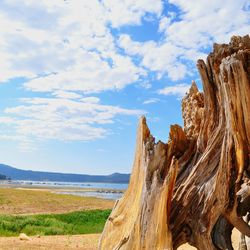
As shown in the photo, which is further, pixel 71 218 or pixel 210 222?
pixel 71 218

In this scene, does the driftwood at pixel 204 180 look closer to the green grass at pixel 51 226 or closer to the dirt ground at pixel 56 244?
the dirt ground at pixel 56 244

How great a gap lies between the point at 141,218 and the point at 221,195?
1269mm

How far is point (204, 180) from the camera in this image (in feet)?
24.8

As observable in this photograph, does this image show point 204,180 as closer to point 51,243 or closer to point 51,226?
point 51,243

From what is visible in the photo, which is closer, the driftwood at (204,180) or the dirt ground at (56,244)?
the driftwood at (204,180)

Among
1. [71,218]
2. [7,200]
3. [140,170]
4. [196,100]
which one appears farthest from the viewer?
[7,200]

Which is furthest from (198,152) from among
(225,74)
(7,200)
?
(7,200)

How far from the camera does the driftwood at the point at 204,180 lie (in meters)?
7.20

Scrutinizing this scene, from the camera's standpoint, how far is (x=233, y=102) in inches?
287

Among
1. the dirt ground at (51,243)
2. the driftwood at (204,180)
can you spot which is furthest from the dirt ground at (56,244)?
the driftwood at (204,180)

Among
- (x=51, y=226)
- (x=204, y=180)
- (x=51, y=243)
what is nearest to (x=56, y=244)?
(x=51, y=243)

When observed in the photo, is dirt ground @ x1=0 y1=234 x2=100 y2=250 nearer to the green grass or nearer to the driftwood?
the green grass

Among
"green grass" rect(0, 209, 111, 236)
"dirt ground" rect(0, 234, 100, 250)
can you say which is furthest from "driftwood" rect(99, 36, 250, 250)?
"green grass" rect(0, 209, 111, 236)

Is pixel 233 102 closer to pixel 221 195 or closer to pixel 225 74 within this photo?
pixel 225 74
